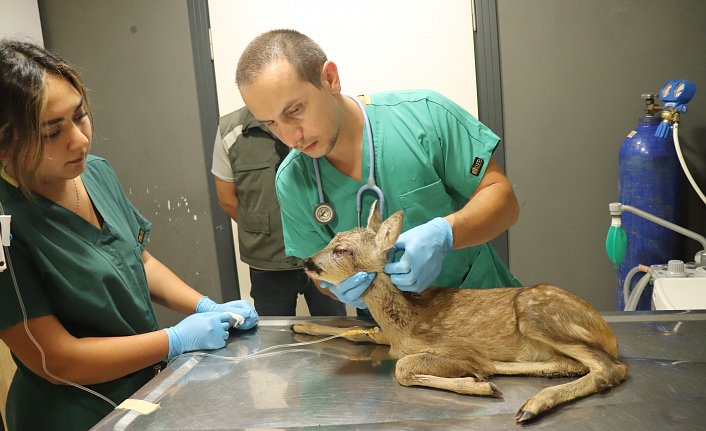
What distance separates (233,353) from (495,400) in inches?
35.6

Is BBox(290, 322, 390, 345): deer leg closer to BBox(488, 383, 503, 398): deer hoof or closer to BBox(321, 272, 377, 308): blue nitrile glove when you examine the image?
BBox(321, 272, 377, 308): blue nitrile glove

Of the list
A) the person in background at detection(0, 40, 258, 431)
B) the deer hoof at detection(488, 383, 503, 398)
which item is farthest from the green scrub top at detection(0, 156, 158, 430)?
the deer hoof at detection(488, 383, 503, 398)

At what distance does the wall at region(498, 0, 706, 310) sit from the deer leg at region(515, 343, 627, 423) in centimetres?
240

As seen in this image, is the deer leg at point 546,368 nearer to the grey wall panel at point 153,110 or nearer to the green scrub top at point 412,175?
the green scrub top at point 412,175

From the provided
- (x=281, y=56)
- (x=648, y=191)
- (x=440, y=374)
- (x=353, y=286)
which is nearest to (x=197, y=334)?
(x=353, y=286)

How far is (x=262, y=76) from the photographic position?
5.57ft

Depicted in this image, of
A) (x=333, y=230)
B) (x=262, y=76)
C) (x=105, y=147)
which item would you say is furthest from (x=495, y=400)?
(x=105, y=147)

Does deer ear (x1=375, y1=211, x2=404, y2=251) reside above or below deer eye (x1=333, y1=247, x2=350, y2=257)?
above

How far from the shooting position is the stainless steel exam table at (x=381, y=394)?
1352mm

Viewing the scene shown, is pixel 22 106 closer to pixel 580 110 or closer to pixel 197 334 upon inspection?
pixel 197 334

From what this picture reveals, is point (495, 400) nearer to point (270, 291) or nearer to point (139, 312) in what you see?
point (139, 312)

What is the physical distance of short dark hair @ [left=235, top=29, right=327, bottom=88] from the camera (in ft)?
5.64

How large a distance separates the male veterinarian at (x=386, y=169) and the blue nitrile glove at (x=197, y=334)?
1.25ft

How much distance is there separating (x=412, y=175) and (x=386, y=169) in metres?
0.09
